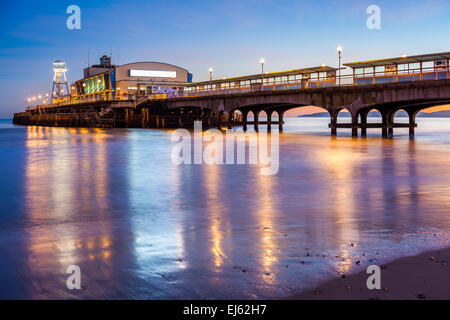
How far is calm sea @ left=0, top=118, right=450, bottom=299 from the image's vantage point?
6.52 meters

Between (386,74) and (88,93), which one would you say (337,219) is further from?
(88,93)

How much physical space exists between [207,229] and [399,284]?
14.6 ft

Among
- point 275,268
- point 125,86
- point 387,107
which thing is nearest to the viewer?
point 275,268

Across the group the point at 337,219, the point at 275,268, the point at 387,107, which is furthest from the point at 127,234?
the point at 387,107

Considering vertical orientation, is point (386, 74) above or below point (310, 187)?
above

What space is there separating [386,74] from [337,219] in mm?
33571

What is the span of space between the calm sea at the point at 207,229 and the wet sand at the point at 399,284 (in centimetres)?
29

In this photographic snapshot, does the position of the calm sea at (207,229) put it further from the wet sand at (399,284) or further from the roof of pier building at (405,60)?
the roof of pier building at (405,60)

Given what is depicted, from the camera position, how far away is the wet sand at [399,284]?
5.83m

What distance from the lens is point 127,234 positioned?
9211 millimetres

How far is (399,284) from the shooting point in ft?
20.4
